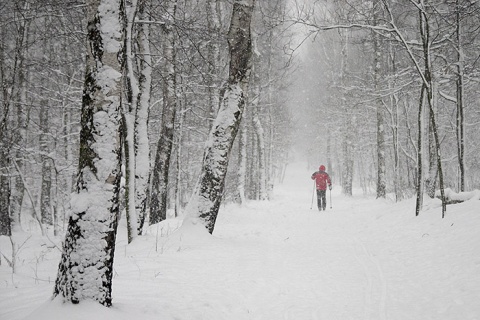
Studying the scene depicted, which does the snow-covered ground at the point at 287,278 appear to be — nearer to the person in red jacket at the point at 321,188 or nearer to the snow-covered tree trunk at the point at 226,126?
the snow-covered tree trunk at the point at 226,126

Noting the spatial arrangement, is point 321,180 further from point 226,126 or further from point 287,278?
point 287,278

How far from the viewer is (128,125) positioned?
222 inches

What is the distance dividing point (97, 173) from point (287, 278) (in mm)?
3321

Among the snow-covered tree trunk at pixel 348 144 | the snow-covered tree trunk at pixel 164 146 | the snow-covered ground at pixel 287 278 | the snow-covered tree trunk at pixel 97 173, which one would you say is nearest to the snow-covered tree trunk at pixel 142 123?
the snow-covered tree trunk at pixel 164 146

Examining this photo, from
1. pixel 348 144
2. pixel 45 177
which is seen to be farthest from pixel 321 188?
pixel 45 177

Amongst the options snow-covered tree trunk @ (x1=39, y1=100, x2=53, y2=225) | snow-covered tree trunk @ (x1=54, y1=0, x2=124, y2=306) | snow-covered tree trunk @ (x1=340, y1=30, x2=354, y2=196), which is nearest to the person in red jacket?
snow-covered tree trunk @ (x1=340, y1=30, x2=354, y2=196)

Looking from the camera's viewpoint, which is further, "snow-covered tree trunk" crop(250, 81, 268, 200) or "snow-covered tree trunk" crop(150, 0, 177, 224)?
"snow-covered tree trunk" crop(250, 81, 268, 200)

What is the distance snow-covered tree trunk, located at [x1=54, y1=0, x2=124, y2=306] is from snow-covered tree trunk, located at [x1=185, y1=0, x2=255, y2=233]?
3.56 meters

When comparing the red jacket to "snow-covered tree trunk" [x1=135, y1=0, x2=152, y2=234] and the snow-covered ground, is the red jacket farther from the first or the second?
"snow-covered tree trunk" [x1=135, y1=0, x2=152, y2=234]

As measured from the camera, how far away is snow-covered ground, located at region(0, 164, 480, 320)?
3229mm

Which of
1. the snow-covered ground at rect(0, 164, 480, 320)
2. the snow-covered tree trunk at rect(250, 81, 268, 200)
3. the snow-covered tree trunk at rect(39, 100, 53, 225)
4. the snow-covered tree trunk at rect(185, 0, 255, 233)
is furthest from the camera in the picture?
the snow-covered tree trunk at rect(250, 81, 268, 200)

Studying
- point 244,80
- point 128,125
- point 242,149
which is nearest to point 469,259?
point 244,80

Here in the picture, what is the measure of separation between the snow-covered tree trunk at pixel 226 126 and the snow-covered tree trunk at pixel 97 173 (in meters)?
3.56

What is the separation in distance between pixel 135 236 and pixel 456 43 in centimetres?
977
